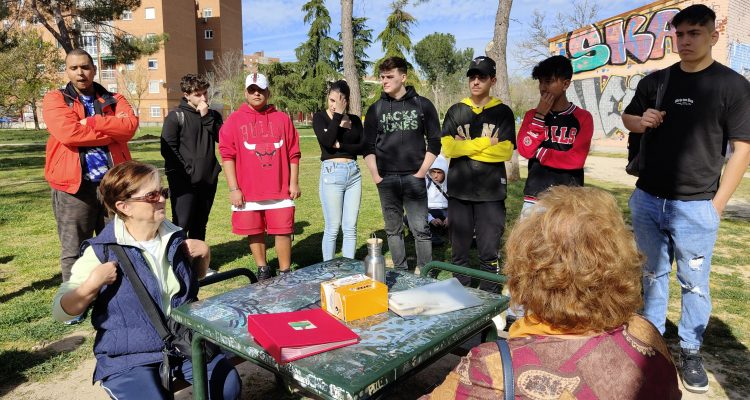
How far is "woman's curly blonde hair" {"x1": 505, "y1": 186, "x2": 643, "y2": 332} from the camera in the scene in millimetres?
1188

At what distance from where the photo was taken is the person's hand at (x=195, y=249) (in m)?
2.33

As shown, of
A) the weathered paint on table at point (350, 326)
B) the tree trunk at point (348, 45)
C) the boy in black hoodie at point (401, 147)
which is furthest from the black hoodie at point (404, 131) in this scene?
the tree trunk at point (348, 45)

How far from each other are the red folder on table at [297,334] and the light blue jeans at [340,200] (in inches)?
97.1

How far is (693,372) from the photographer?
2.79 m

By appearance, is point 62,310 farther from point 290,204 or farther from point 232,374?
point 290,204

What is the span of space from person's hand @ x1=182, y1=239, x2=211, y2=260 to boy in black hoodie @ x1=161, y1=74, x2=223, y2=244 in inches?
88.3

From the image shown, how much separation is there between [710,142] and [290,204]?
118 inches

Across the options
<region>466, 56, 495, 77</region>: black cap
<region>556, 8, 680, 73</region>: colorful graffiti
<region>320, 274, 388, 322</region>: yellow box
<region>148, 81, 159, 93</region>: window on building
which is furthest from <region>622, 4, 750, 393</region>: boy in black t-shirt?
<region>148, 81, 159, 93</region>: window on building

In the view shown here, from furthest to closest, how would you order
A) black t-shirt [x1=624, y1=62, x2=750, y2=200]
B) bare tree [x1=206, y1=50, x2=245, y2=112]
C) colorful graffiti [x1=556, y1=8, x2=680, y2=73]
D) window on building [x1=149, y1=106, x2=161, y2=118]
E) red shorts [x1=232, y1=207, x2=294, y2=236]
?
1. window on building [x1=149, y1=106, x2=161, y2=118]
2. bare tree [x1=206, y1=50, x2=245, y2=112]
3. colorful graffiti [x1=556, y1=8, x2=680, y2=73]
4. red shorts [x1=232, y1=207, x2=294, y2=236]
5. black t-shirt [x1=624, y1=62, x2=750, y2=200]

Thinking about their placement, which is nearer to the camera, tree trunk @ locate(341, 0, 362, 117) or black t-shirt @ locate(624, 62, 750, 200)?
black t-shirt @ locate(624, 62, 750, 200)

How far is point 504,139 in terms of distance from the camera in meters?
3.65

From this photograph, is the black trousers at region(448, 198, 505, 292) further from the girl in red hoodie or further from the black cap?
the girl in red hoodie

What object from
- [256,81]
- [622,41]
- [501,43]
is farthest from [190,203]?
[622,41]

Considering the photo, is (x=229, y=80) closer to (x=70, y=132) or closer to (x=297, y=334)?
(x=70, y=132)
